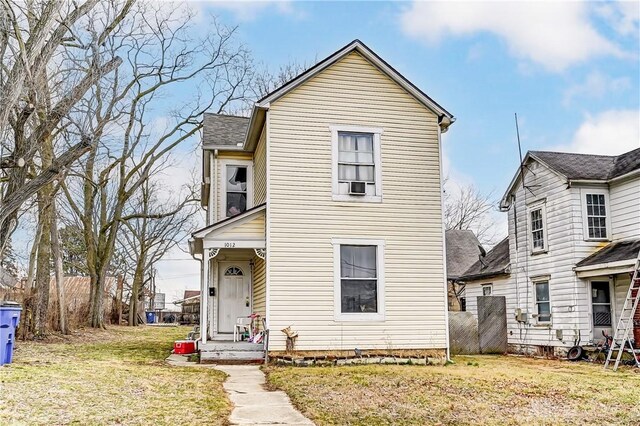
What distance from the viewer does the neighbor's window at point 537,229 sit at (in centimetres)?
1766

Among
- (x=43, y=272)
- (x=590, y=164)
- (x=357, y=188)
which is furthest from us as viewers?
(x=43, y=272)

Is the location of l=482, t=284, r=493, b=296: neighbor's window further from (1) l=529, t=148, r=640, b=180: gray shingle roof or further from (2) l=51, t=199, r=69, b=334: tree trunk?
(2) l=51, t=199, r=69, b=334: tree trunk

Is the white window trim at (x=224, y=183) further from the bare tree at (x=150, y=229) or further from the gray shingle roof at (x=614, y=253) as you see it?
the bare tree at (x=150, y=229)

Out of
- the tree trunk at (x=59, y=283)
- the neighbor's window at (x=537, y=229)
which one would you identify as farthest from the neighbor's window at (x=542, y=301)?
the tree trunk at (x=59, y=283)

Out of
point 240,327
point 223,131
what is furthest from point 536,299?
point 223,131

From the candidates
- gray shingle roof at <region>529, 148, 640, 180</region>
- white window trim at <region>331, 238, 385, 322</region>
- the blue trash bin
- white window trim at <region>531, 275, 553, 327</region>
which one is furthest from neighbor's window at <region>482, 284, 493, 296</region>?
the blue trash bin

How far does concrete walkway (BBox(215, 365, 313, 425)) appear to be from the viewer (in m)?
6.71

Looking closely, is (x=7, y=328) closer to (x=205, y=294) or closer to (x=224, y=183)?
(x=205, y=294)

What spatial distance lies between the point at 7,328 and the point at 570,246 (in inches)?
536

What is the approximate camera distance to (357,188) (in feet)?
45.1

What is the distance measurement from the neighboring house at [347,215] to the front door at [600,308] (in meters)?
4.78

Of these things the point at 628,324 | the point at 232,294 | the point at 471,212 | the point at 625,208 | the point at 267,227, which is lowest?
the point at 628,324

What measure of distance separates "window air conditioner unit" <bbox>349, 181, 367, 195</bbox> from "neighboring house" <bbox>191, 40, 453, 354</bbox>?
0.02 m

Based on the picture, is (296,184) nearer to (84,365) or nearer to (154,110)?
(84,365)
